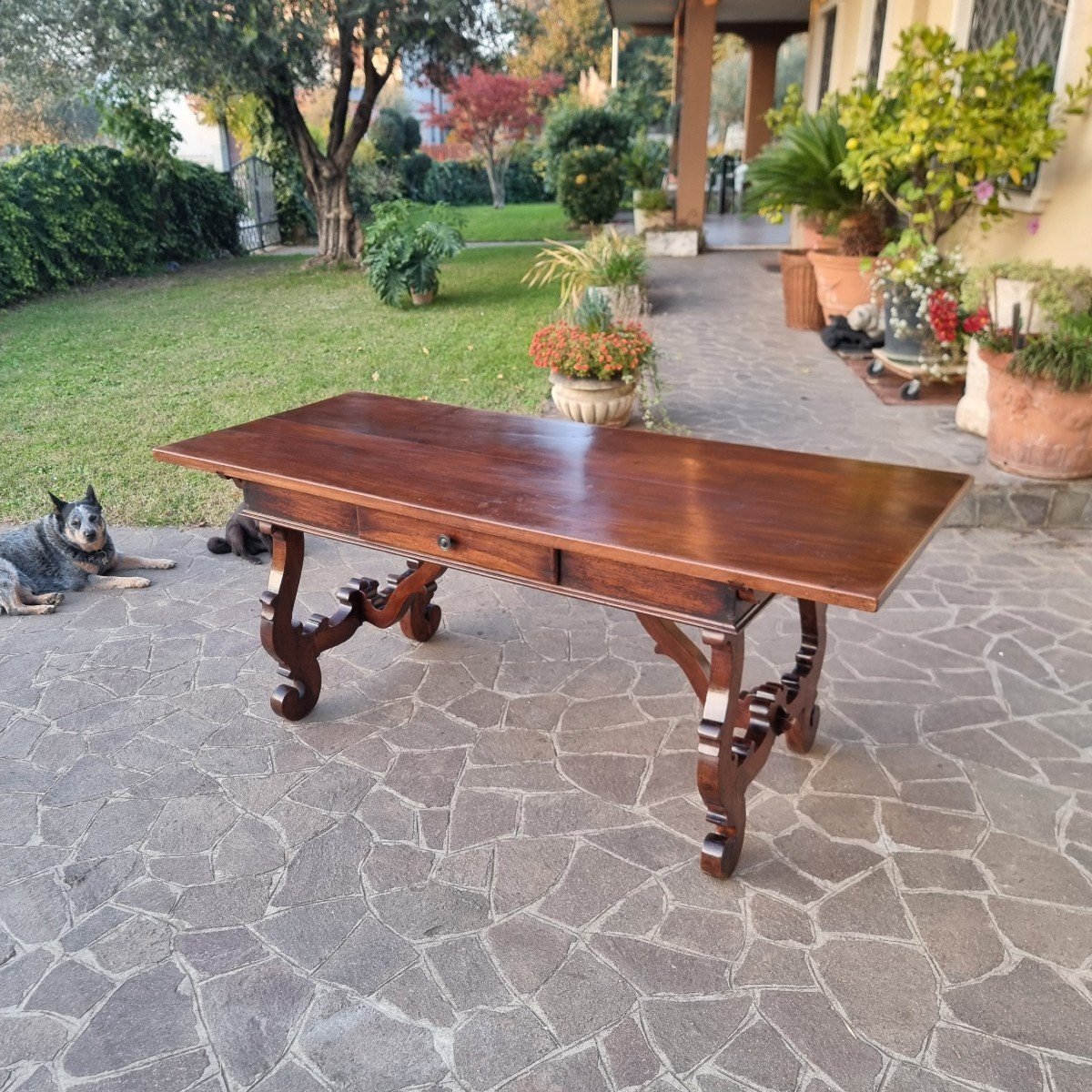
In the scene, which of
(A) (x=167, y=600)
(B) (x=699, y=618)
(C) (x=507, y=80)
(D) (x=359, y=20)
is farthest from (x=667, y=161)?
(B) (x=699, y=618)

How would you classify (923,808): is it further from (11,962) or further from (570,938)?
(11,962)

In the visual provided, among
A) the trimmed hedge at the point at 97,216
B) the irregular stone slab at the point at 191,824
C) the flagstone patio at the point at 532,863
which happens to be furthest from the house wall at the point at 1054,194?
the trimmed hedge at the point at 97,216

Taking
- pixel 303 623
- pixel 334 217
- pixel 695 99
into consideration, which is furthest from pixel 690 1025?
pixel 334 217

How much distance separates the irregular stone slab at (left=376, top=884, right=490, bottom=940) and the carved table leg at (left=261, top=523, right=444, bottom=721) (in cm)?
93

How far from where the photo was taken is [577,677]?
130 inches

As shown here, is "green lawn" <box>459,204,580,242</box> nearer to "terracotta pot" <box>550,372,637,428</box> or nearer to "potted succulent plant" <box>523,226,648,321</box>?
"potted succulent plant" <box>523,226,648,321</box>

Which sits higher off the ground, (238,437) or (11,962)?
(238,437)

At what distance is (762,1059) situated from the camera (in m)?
1.89

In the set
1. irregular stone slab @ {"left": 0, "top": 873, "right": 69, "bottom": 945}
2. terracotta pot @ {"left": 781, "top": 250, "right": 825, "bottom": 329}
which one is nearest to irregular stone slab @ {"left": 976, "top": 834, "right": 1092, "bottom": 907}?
irregular stone slab @ {"left": 0, "top": 873, "right": 69, "bottom": 945}

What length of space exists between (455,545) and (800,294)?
6.73 metres

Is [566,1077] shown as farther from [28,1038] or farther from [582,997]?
[28,1038]

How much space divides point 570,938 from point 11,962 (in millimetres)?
1302

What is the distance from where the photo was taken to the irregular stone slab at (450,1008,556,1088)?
1879 millimetres

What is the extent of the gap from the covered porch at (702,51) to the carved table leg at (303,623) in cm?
1042
